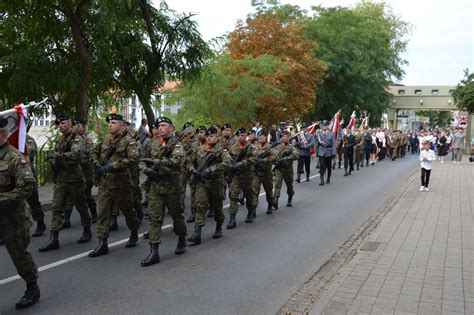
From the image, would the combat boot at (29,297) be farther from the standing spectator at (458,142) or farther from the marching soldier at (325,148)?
the standing spectator at (458,142)

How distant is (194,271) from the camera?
20.3 feet

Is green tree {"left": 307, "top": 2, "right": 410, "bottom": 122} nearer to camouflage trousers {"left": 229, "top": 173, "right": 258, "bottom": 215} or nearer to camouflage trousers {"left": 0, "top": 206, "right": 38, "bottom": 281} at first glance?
camouflage trousers {"left": 229, "top": 173, "right": 258, "bottom": 215}

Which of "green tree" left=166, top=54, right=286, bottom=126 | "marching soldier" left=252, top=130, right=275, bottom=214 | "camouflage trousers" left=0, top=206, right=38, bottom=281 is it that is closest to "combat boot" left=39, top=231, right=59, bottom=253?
"camouflage trousers" left=0, top=206, right=38, bottom=281

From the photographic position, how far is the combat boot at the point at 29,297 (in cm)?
483

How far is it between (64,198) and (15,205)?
259cm

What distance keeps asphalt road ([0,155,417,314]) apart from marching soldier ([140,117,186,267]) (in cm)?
42

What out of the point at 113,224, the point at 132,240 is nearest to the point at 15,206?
the point at 132,240

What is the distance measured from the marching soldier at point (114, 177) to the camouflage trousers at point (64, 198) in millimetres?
728

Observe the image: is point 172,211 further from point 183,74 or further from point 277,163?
point 183,74

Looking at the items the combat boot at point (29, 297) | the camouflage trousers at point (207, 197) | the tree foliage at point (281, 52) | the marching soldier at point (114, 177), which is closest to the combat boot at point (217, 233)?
the camouflage trousers at point (207, 197)

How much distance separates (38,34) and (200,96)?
31.0 feet

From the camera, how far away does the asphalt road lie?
5.00m

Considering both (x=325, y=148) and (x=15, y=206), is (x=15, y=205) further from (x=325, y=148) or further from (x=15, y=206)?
(x=325, y=148)

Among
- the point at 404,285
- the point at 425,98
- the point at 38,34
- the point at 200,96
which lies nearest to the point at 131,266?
the point at 404,285
